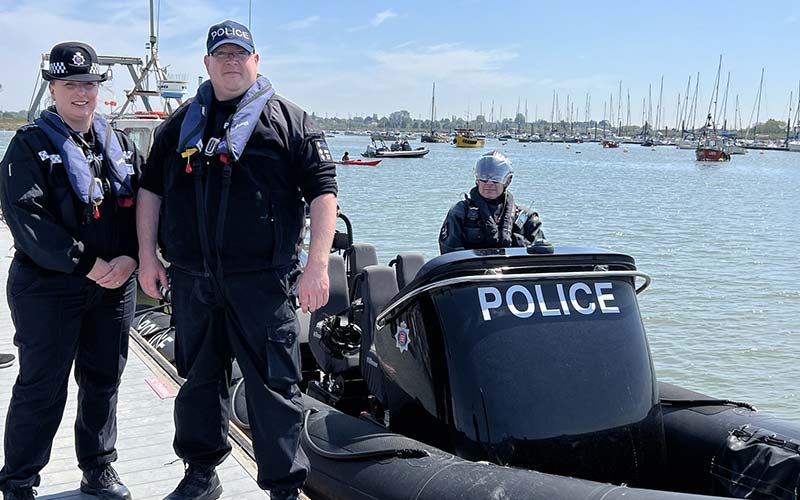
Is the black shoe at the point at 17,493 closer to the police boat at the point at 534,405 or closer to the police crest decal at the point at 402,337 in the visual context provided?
the police boat at the point at 534,405

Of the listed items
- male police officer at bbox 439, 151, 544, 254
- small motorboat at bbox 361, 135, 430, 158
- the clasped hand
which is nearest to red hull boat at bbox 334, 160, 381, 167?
small motorboat at bbox 361, 135, 430, 158

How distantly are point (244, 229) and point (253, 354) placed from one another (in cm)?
47

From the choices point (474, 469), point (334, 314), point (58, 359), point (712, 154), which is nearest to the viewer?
point (474, 469)

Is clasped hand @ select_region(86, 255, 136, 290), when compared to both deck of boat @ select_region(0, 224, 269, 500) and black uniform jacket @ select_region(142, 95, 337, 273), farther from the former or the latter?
deck of boat @ select_region(0, 224, 269, 500)

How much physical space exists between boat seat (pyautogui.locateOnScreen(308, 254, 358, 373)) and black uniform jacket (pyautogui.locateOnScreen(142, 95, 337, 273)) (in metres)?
1.12

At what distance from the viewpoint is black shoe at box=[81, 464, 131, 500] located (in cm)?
324

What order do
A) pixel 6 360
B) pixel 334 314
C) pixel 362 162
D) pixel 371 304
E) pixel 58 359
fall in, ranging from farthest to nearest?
pixel 362 162 < pixel 6 360 < pixel 334 314 < pixel 371 304 < pixel 58 359

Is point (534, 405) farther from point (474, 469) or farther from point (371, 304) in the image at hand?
point (371, 304)

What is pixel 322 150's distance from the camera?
2.87 metres

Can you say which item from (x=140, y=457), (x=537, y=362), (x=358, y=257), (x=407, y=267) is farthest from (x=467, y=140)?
(x=537, y=362)

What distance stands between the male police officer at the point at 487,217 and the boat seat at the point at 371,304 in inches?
27.9

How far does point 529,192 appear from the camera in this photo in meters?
34.3

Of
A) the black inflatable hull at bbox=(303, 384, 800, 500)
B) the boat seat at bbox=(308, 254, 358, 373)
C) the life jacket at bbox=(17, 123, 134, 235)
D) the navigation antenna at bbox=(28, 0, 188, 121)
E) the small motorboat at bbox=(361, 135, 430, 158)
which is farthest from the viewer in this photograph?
the small motorboat at bbox=(361, 135, 430, 158)

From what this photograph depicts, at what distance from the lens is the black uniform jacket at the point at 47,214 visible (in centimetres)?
281
